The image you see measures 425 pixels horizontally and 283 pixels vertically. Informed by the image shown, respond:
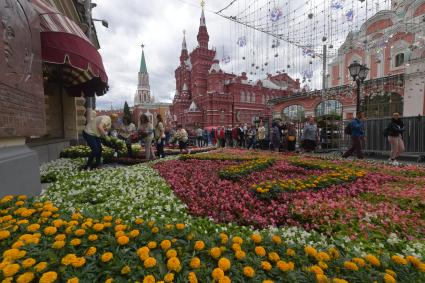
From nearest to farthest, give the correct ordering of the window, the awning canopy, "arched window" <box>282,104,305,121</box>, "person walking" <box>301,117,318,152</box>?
the awning canopy < "person walking" <box>301,117,318,152</box> < the window < "arched window" <box>282,104,305,121</box>

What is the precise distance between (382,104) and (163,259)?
28.9m

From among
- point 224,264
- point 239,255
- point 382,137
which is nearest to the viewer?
point 224,264

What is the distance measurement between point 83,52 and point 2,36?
92.3 inches

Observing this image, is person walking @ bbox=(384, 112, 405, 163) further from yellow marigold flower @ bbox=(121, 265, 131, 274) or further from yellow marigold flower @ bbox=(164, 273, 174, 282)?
yellow marigold flower @ bbox=(121, 265, 131, 274)

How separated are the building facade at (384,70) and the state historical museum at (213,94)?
16.7 meters

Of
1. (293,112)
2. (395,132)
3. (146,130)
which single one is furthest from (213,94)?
(395,132)

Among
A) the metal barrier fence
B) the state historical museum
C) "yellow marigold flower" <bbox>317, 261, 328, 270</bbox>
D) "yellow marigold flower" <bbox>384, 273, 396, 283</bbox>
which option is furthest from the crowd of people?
the state historical museum

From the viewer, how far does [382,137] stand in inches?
404

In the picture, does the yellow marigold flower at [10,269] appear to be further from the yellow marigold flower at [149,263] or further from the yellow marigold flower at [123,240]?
the yellow marigold flower at [149,263]

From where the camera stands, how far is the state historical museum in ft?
163

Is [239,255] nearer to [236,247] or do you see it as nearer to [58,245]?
[236,247]

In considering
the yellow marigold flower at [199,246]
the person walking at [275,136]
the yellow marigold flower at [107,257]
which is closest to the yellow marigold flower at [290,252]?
the yellow marigold flower at [199,246]

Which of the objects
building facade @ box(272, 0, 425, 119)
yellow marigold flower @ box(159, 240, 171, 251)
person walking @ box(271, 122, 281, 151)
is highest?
building facade @ box(272, 0, 425, 119)

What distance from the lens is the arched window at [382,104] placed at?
22109 millimetres
